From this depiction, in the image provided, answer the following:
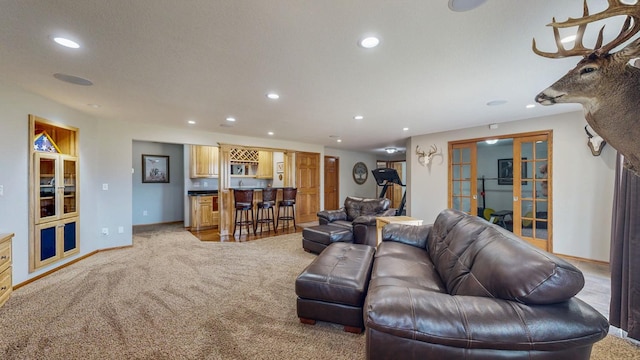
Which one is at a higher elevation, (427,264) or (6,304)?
(427,264)

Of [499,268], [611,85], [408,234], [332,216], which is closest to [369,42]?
[611,85]

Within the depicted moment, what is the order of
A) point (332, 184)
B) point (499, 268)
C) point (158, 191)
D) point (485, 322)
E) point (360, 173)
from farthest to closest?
point (360, 173) → point (332, 184) → point (158, 191) → point (499, 268) → point (485, 322)

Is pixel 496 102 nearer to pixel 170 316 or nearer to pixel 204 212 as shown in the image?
pixel 170 316

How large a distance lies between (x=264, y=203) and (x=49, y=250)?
327 cm

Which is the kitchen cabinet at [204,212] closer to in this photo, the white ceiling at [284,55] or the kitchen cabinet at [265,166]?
the kitchen cabinet at [265,166]

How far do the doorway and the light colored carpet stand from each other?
2864 millimetres

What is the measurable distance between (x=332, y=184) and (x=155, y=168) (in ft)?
16.9

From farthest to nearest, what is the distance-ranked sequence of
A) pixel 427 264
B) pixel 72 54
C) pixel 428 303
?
pixel 427 264
pixel 72 54
pixel 428 303

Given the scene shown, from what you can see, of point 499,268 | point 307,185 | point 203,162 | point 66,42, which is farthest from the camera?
point 307,185

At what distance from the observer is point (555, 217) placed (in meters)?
4.09

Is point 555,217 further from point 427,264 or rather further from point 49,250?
point 49,250

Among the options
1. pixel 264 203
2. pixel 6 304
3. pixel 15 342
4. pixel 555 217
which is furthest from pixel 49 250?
pixel 555 217

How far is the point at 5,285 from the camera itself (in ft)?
8.10

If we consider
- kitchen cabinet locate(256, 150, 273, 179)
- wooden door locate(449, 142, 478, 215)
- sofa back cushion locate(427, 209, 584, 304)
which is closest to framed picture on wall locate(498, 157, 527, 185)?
wooden door locate(449, 142, 478, 215)
